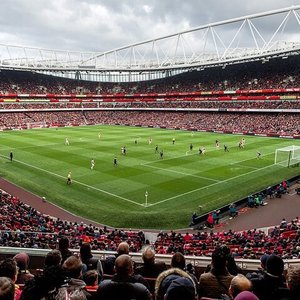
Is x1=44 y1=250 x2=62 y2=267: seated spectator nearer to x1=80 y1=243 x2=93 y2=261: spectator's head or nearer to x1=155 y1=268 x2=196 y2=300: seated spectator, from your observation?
x1=80 y1=243 x2=93 y2=261: spectator's head

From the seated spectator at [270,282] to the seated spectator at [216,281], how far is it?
409 mm

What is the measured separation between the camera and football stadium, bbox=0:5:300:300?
4.84m

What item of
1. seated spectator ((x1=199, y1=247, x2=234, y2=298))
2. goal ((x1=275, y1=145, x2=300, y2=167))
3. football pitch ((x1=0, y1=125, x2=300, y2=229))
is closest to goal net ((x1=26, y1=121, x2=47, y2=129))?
football pitch ((x1=0, y1=125, x2=300, y2=229))

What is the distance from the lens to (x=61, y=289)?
3.81 m

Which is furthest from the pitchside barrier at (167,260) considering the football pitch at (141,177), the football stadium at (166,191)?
the football pitch at (141,177)

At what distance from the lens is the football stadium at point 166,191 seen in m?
4.84

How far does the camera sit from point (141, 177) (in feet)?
109

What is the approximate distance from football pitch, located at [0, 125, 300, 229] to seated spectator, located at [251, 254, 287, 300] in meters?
17.8

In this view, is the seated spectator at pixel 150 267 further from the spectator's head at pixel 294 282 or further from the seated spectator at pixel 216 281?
the spectator's head at pixel 294 282

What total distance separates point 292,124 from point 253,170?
3827 centimetres

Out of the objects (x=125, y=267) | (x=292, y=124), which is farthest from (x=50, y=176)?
(x=292, y=124)

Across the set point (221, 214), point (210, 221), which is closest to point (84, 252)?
point (210, 221)

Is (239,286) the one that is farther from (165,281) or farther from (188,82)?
(188,82)

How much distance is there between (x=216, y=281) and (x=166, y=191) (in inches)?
952
